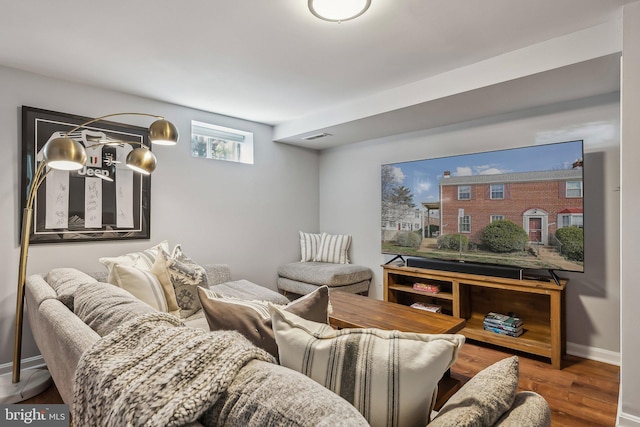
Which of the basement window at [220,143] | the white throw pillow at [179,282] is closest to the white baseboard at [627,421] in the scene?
the white throw pillow at [179,282]

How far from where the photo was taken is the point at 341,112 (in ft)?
11.7

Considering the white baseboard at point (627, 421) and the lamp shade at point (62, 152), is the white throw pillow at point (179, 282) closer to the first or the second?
the lamp shade at point (62, 152)

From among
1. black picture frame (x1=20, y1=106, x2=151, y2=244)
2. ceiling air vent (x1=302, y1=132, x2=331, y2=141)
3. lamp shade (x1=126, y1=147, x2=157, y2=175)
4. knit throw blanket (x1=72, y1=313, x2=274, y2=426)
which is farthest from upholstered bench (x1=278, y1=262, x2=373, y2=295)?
knit throw blanket (x1=72, y1=313, x2=274, y2=426)

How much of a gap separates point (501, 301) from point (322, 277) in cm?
185

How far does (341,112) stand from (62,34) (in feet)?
7.71

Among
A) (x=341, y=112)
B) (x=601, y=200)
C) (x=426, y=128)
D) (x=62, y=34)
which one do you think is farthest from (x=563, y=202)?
(x=62, y=34)

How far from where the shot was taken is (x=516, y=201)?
3045mm

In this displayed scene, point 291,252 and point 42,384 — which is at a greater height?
point 291,252

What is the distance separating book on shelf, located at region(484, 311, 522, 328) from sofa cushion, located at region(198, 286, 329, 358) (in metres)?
2.48

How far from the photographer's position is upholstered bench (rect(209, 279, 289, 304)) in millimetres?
2799

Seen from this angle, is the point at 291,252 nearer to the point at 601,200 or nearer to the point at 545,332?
the point at 545,332

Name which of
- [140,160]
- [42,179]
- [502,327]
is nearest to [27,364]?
[42,179]

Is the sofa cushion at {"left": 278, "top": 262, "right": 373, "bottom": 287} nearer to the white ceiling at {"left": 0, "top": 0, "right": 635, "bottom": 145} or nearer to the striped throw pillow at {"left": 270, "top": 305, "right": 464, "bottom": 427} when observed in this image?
the white ceiling at {"left": 0, "top": 0, "right": 635, "bottom": 145}

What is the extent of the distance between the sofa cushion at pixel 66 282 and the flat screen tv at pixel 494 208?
2.98 m
